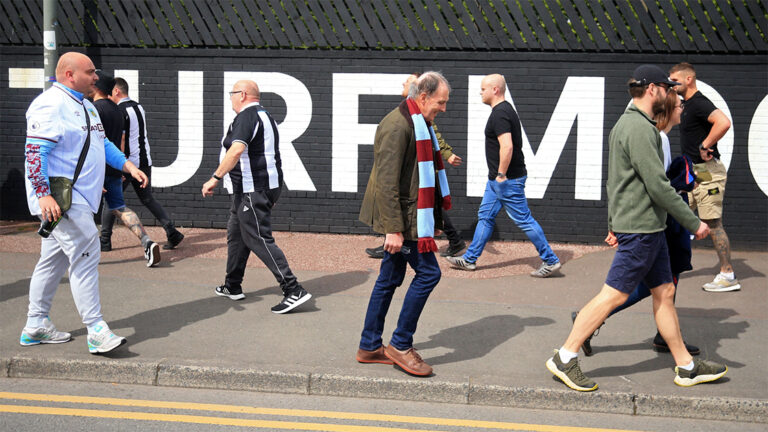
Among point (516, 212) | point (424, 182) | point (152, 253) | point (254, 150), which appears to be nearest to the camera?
point (424, 182)

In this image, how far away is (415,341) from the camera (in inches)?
246

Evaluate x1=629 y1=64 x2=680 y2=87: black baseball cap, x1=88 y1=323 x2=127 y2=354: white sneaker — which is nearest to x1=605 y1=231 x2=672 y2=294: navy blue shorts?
x1=629 y1=64 x2=680 y2=87: black baseball cap

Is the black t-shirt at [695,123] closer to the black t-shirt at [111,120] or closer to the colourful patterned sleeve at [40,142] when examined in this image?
the colourful patterned sleeve at [40,142]

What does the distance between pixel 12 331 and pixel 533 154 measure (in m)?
6.39

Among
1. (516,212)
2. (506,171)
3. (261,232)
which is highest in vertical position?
(506,171)

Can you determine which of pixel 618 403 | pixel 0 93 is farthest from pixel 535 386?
pixel 0 93

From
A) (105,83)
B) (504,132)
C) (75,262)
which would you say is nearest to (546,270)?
(504,132)

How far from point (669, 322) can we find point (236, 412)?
9.13 ft

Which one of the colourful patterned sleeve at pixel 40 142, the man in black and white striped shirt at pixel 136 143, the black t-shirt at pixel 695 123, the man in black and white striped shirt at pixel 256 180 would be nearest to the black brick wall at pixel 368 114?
the man in black and white striped shirt at pixel 136 143

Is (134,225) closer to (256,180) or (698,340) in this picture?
(256,180)

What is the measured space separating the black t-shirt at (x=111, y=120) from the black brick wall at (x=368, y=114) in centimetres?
220

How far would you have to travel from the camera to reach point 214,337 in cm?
622

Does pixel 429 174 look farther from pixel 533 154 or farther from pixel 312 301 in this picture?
pixel 533 154

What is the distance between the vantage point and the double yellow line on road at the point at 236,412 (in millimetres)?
4852
